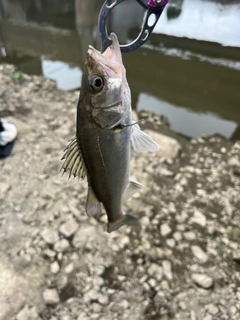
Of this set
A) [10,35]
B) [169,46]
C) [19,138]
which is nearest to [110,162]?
[19,138]

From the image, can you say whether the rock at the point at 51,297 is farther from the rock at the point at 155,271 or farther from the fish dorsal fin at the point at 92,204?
the fish dorsal fin at the point at 92,204

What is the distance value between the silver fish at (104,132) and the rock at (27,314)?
1346 mm

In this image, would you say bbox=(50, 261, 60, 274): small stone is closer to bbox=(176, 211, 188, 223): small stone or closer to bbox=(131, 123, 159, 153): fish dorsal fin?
bbox=(176, 211, 188, 223): small stone

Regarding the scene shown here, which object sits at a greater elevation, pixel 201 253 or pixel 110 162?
pixel 110 162

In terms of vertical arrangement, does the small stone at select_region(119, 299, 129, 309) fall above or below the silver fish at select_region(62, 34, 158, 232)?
below

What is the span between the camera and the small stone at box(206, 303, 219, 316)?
8.57 ft

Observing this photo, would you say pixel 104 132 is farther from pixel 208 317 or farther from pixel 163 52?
pixel 163 52

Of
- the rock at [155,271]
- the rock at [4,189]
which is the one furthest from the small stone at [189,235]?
the rock at [4,189]

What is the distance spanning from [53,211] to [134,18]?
903 centimetres

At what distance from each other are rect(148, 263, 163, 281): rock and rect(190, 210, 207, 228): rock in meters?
0.74

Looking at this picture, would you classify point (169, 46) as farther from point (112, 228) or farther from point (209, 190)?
point (112, 228)

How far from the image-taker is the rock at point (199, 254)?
9.98 ft

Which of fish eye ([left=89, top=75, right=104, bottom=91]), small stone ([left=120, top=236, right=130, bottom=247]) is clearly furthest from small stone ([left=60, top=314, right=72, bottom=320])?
fish eye ([left=89, top=75, right=104, bottom=91])

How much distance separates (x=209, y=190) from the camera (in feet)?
12.6
